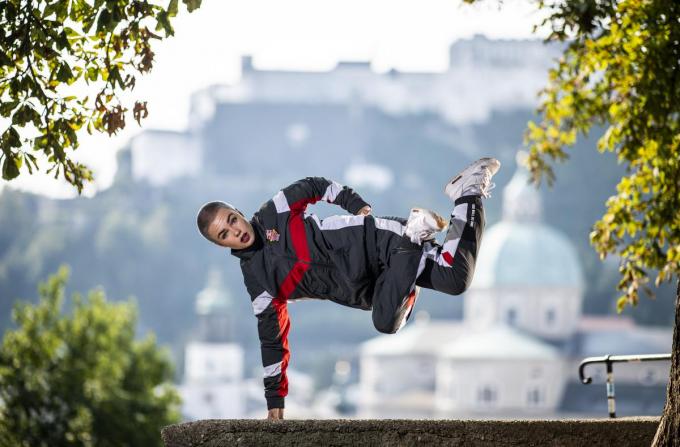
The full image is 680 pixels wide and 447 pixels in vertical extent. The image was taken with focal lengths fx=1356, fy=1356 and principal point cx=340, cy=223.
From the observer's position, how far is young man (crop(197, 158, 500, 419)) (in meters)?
5.60

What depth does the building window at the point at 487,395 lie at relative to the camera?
306 ft

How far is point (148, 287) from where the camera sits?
14412 centimetres

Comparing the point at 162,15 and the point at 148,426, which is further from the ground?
the point at 162,15

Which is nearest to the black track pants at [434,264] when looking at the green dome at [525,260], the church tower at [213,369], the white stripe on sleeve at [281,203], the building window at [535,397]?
the white stripe on sleeve at [281,203]

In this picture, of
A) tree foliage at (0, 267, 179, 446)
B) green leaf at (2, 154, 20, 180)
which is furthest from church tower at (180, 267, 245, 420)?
green leaf at (2, 154, 20, 180)

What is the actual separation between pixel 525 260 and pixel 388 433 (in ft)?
313

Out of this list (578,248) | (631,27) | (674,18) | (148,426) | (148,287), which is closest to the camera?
(674,18)

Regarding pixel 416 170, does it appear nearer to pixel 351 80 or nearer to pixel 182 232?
pixel 351 80

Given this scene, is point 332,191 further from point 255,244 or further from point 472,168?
point 472,168

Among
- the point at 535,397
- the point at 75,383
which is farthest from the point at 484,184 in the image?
the point at 535,397

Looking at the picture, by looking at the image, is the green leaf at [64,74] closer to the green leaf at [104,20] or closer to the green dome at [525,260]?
the green leaf at [104,20]

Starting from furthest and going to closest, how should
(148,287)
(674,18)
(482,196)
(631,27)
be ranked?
(148,287) < (631,27) < (674,18) < (482,196)

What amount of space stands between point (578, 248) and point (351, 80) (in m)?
31.1

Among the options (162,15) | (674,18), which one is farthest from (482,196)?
(674,18)
